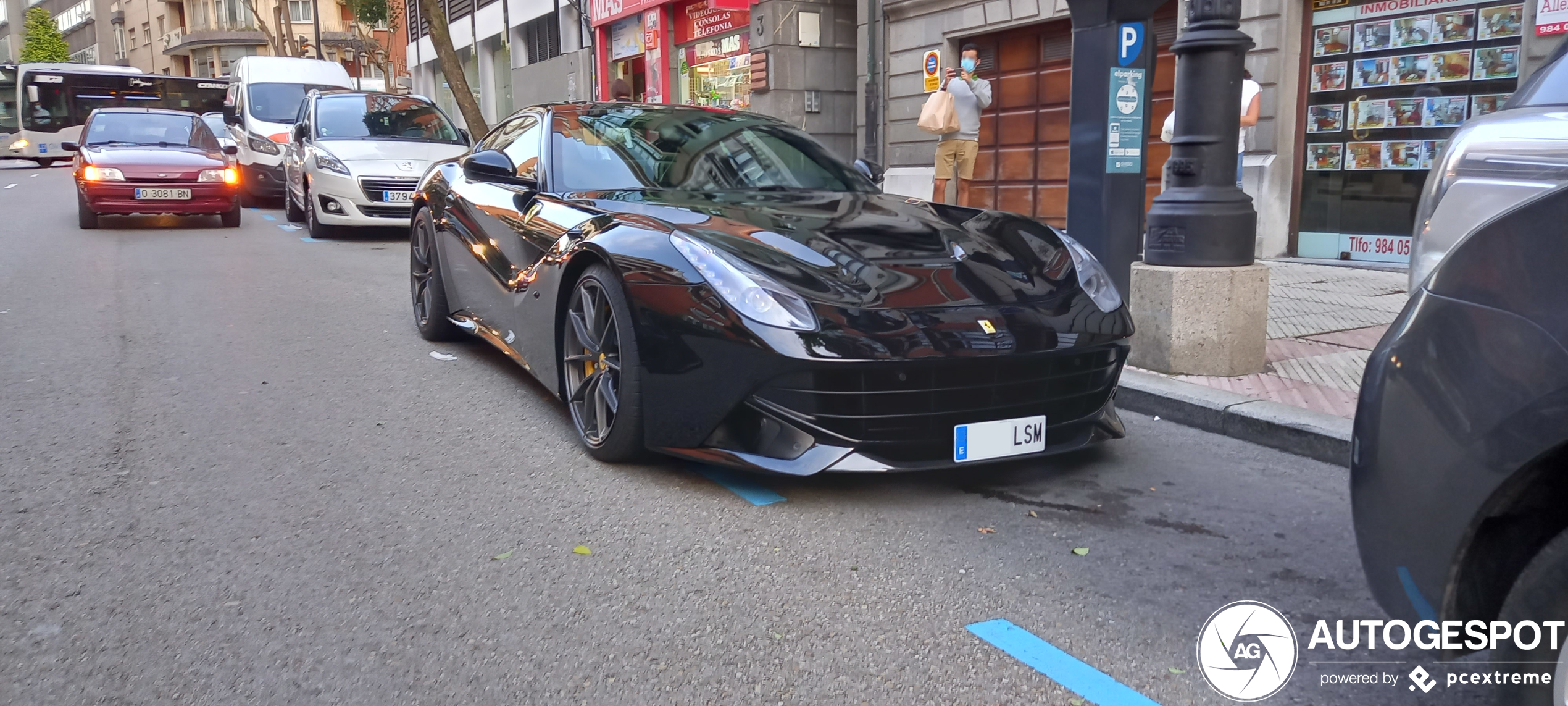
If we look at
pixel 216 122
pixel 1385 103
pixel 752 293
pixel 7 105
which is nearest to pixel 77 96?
pixel 7 105

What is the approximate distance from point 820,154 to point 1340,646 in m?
3.30

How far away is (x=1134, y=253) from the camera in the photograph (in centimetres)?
636

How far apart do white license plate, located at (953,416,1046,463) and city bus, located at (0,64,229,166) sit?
106ft

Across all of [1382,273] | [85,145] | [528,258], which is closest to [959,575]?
[528,258]

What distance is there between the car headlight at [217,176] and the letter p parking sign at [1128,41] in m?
11.2

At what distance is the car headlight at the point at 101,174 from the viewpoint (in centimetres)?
1331

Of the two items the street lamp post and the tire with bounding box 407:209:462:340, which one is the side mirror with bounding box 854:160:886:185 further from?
the tire with bounding box 407:209:462:340

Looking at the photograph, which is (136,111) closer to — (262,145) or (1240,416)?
(262,145)

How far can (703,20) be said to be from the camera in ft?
65.8

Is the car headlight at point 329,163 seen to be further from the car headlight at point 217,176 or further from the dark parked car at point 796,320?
the dark parked car at point 796,320

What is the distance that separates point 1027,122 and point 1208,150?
27.3 ft

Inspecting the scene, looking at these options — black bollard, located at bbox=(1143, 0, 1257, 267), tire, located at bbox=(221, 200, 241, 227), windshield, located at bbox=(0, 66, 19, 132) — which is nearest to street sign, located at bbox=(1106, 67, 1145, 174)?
black bollard, located at bbox=(1143, 0, 1257, 267)

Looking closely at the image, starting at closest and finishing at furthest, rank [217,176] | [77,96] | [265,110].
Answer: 1. [217,176]
2. [265,110]
3. [77,96]

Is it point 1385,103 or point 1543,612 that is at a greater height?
point 1385,103
